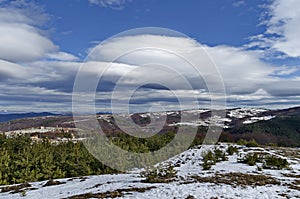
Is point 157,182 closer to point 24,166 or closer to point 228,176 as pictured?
point 228,176

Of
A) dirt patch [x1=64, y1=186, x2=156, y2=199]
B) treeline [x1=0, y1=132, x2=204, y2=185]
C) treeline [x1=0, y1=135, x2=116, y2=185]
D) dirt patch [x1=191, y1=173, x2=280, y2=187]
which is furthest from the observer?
treeline [x1=0, y1=132, x2=204, y2=185]

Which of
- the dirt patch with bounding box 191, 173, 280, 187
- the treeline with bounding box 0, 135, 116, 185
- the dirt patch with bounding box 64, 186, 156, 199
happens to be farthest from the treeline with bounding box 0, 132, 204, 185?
the dirt patch with bounding box 64, 186, 156, 199

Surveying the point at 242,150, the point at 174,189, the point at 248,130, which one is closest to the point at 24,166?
the point at 174,189

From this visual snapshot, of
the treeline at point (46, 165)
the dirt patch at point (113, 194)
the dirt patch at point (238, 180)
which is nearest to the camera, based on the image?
the dirt patch at point (113, 194)

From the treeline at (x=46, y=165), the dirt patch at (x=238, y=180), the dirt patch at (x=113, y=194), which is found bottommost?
the treeline at (x=46, y=165)

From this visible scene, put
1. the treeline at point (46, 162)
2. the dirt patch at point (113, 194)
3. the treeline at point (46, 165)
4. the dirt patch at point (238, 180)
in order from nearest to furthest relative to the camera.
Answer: the dirt patch at point (113, 194), the dirt patch at point (238, 180), the treeline at point (46, 165), the treeline at point (46, 162)

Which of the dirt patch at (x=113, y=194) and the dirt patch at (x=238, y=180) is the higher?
the dirt patch at (x=113, y=194)

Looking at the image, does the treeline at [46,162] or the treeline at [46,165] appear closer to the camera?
the treeline at [46,165]

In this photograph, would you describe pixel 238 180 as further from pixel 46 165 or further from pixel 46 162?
pixel 46 162

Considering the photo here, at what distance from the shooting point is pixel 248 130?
18912cm

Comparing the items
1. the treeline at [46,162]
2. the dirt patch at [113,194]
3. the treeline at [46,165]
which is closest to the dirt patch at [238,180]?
the dirt patch at [113,194]

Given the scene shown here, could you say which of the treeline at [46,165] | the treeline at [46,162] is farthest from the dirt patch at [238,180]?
the treeline at [46,165]

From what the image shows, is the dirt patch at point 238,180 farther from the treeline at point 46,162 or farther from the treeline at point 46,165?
the treeline at point 46,165

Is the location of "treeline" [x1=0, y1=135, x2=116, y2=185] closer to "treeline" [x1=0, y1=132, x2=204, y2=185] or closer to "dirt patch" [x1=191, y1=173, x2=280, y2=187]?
"treeline" [x1=0, y1=132, x2=204, y2=185]
